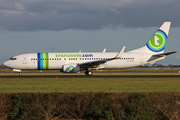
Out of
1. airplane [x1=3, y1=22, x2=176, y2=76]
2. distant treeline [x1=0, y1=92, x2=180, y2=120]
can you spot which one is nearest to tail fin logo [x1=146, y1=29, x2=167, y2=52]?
airplane [x1=3, y1=22, x2=176, y2=76]

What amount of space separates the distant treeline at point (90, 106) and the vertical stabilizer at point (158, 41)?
36.6 m

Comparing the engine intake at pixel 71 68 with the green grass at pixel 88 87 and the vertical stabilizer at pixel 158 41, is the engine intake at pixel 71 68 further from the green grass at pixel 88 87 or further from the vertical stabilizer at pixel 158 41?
the green grass at pixel 88 87

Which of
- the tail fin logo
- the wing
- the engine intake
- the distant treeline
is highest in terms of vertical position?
the tail fin logo

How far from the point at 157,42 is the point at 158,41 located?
28cm

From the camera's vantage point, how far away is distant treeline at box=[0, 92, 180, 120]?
1191 cm

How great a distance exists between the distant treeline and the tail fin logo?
3678cm

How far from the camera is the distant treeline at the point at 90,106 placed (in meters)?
11.9

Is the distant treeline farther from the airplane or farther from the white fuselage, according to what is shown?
the white fuselage

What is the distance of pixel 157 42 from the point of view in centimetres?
4809

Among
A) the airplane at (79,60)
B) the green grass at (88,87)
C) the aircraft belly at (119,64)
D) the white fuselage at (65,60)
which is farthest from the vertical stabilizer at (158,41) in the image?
the green grass at (88,87)

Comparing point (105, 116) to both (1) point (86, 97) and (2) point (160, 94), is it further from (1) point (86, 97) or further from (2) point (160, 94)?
(2) point (160, 94)

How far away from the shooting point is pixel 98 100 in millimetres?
12141

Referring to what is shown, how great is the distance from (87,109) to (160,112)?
11.4ft

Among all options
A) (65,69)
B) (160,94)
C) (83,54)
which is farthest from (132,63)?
(160,94)
